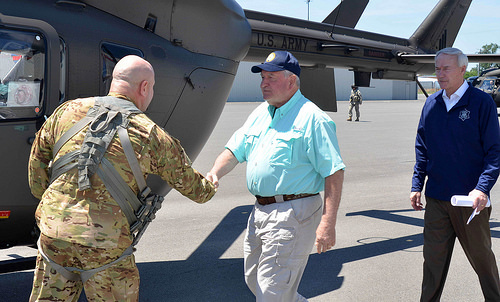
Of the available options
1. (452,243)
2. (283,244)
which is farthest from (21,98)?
(452,243)

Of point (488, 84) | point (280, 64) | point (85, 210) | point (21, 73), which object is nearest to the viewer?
point (85, 210)

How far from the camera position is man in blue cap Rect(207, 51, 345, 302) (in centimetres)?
305

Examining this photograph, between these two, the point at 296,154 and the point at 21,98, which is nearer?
the point at 296,154

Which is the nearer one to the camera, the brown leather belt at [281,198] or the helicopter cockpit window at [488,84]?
the brown leather belt at [281,198]

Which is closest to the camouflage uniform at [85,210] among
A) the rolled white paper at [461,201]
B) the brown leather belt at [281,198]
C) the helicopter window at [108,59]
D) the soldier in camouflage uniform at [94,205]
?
the soldier in camouflage uniform at [94,205]

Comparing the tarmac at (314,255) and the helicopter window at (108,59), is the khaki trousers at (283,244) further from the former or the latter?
the helicopter window at (108,59)

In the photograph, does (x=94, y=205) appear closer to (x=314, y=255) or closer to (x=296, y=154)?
(x=296, y=154)

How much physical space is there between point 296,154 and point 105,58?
172cm

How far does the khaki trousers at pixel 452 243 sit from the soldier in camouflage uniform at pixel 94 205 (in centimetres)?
202

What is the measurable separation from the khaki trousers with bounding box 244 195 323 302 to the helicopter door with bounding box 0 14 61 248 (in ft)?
5.32

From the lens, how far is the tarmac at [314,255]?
446 centimetres

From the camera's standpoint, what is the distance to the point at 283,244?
120 inches

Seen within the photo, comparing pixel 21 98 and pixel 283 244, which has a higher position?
pixel 21 98

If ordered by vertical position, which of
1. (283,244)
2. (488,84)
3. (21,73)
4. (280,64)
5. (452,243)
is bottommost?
(452,243)
